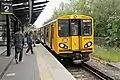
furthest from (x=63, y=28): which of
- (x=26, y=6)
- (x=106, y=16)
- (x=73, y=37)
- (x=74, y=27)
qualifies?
(x=106, y=16)

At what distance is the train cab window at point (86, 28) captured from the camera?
1817 cm

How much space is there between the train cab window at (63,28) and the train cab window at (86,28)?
2.90 ft

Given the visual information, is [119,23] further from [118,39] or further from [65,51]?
[65,51]

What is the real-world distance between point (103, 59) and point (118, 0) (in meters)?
18.5

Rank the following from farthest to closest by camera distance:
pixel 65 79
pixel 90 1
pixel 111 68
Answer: pixel 90 1 < pixel 111 68 < pixel 65 79

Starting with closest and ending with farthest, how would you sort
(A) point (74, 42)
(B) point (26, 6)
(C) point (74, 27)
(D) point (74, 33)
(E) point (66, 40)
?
(A) point (74, 42)
(E) point (66, 40)
(D) point (74, 33)
(C) point (74, 27)
(B) point (26, 6)

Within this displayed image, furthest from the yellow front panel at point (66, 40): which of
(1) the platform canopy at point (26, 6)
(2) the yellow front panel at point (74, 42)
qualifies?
(1) the platform canopy at point (26, 6)

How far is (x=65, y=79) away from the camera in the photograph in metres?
10.1

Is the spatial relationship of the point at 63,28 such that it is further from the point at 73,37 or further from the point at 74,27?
the point at 73,37

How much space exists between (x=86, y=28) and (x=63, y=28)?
133 centimetres

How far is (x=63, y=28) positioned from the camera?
18109mm

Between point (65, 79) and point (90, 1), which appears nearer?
point (65, 79)

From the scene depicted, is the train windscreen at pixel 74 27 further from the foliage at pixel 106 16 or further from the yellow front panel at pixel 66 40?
the foliage at pixel 106 16

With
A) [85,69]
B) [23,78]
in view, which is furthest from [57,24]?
[23,78]
